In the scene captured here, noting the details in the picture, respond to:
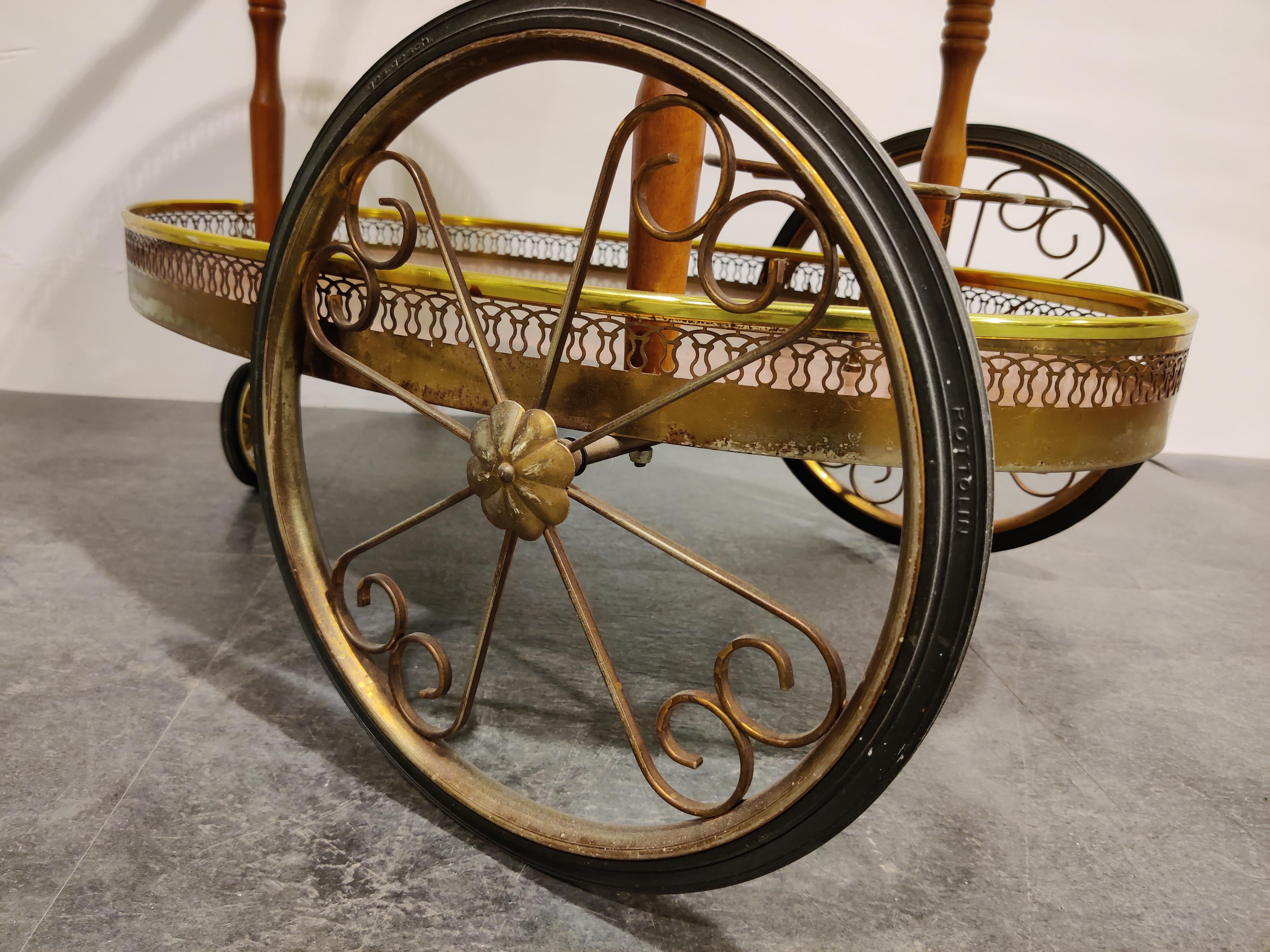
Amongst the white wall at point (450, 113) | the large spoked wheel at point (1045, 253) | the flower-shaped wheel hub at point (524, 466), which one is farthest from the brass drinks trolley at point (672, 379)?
the white wall at point (450, 113)

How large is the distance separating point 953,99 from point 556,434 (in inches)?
30.7

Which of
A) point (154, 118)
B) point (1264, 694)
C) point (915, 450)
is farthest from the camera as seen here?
point (154, 118)

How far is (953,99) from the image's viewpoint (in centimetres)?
118

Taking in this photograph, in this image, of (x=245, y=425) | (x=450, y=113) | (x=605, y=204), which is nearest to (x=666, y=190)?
(x=605, y=204)

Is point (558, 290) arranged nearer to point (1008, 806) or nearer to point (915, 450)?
point (915, 450)

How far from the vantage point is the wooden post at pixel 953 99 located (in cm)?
109

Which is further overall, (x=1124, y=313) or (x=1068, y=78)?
(x=1068, y=78)

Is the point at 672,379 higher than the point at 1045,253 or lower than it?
lower

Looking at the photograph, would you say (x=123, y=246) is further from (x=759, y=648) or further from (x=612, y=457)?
(x=759, y=648)

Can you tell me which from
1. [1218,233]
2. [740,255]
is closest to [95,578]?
[740,255]

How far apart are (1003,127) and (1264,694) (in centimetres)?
86

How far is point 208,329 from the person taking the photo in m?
0.98

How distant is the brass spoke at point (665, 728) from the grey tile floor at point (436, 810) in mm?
137

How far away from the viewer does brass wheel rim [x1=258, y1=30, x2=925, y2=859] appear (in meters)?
0.60
